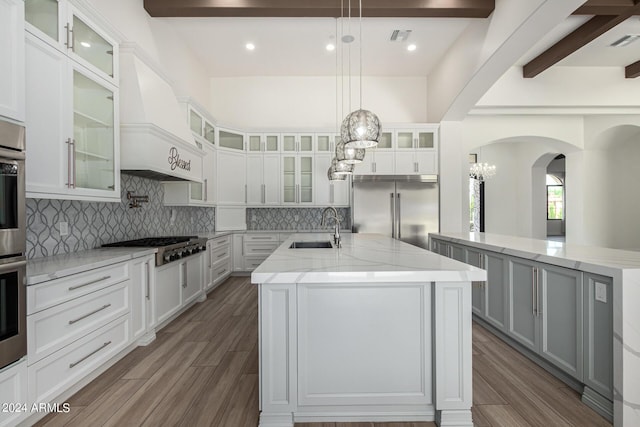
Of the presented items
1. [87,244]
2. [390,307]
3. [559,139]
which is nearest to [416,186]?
[559,139]

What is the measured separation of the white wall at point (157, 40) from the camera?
3.18 m

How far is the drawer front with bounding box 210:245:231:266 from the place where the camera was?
468 centimetres

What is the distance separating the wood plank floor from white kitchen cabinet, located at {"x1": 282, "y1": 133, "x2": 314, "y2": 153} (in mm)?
3536

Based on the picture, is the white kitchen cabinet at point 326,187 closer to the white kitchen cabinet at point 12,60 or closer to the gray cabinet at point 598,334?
the gray cabinet at point 598,334

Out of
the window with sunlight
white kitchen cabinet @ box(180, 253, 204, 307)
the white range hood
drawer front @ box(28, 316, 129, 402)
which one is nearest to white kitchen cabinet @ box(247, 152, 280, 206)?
white kitchen cabinet @ box(180, 253, 204, 307)

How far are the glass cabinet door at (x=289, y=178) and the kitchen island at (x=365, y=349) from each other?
13.2 feet

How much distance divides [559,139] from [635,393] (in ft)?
19.0

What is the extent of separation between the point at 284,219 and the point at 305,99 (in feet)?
7.60

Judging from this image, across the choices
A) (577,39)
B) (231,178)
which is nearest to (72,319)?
(231,178)

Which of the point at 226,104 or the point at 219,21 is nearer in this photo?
the point at 219,21

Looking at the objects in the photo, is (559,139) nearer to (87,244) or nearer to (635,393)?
(635,393)

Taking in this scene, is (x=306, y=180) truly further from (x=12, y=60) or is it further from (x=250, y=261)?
(x=12, y=60)

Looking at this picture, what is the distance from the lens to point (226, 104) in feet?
19.6

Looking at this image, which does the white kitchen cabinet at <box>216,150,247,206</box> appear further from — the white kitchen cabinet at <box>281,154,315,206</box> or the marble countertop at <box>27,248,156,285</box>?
Answer: the marble countertop at <box>27,248,156,285</box>
